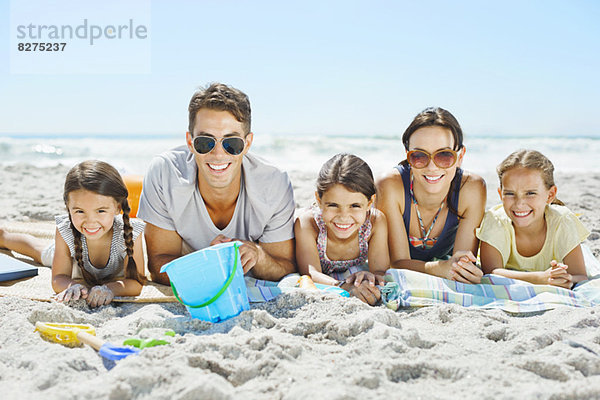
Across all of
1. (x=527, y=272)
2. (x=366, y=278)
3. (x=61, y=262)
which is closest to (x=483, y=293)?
(x=527, y=272)

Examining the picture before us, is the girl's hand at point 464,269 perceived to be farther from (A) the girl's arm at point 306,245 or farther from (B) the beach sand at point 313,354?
(A) the girl's arm at point 306,245

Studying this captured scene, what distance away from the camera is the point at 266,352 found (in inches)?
74.6

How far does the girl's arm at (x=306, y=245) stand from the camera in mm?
3111

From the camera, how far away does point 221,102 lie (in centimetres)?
288

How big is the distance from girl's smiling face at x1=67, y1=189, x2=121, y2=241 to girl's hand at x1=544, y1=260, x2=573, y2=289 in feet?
8.58

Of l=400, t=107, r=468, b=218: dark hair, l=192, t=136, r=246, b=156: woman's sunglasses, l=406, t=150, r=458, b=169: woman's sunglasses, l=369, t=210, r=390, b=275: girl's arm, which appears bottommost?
l=369, t=210, r=390, b=275: girl's arm

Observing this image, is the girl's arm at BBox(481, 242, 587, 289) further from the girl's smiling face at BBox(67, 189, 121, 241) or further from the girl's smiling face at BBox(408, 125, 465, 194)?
the girl's smiling face at BBox(67, 189, 121, 241)

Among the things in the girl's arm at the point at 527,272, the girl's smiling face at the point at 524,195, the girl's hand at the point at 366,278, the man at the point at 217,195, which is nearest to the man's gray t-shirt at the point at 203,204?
the man at the point at 217,195

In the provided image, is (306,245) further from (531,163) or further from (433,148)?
(531,163)

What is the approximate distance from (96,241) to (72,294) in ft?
1.46

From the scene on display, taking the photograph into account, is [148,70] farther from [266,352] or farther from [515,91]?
[266,352]

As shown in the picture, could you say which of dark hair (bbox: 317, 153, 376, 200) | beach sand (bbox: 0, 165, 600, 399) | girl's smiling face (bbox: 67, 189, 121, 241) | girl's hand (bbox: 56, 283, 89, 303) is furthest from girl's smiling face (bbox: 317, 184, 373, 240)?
girl's hand (bbox: 56, 283, 89, 303)

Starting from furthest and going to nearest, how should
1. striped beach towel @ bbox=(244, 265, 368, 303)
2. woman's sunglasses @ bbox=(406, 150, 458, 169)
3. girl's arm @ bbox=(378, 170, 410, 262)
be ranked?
1. girl's arm @ bbox=(378, 170, 410, 262)
2. woman's sunglasses @ bbox=(406, 150, 458, 169)
3. striped beach towel @ bbox=(244, 265, 368, 303)

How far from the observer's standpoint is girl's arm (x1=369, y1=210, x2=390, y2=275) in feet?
10.3
